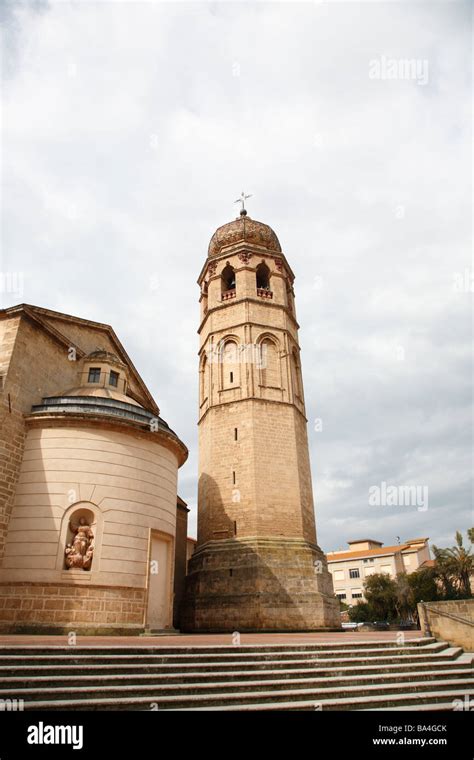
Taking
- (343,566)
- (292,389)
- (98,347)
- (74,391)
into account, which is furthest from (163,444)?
(343,566)

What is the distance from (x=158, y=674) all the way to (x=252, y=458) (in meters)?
13.3

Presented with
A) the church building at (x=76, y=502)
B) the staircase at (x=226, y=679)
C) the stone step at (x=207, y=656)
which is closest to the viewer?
the staircase at (x=226, y=679)

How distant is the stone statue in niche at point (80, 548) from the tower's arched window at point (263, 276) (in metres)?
16.8

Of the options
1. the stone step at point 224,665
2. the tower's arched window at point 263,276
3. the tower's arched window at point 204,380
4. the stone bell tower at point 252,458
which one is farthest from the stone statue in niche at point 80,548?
the tower's arched window at point 263,276

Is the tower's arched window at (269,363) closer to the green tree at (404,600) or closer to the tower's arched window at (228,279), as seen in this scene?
the tower's arched window at (228,279)

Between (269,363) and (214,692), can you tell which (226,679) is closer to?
(214,692)

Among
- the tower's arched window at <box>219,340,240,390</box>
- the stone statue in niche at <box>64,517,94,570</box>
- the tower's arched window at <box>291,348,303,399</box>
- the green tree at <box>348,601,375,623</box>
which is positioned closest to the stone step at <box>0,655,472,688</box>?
the stone statue in niche at <box>64,517,94,570</box>

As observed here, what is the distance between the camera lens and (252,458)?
20391 mm

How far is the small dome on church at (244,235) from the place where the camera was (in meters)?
26.8

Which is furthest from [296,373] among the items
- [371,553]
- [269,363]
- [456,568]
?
[371,553]

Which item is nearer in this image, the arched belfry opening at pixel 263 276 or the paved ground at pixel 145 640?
the paved ground at pixel 145 640

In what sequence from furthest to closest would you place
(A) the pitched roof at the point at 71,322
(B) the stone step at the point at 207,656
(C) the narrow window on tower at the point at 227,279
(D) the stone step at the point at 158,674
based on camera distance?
1. (C) the narrow window on tower at the point at 227,279
2. (A) the pitched roof at the point at 71,322
3. (B) the stone step at the point at 207,656
4. (D) the stone step at the point at 158,674
